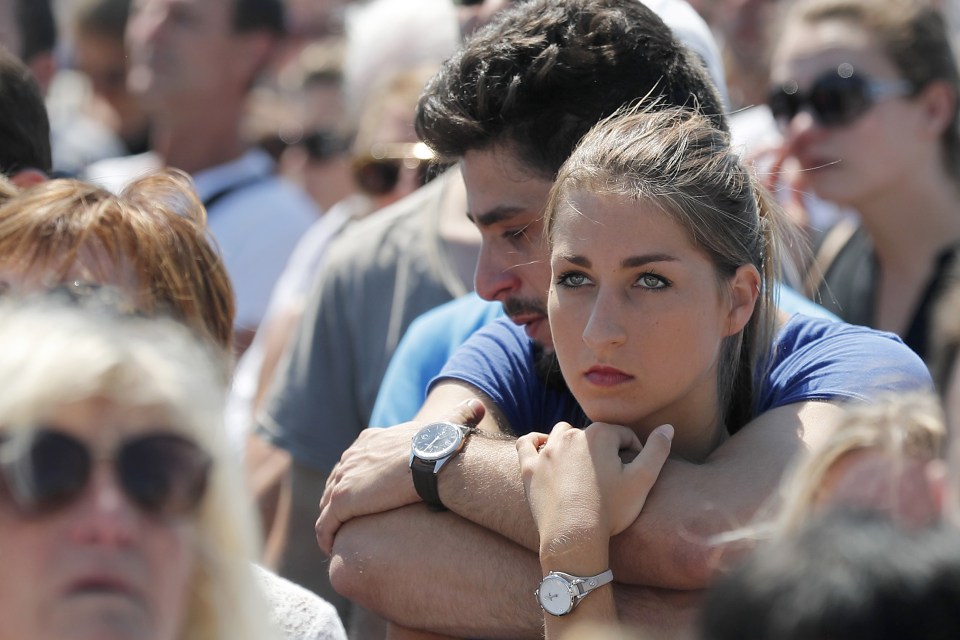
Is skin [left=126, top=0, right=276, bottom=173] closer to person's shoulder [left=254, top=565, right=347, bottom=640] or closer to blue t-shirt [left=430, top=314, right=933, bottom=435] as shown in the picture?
blue t-shirt [left=430, top=314, right=933, bottom=435]

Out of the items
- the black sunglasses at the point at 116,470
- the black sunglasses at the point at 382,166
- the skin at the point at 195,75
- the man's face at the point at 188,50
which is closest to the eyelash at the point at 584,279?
the black sunglasses at the point at 116,470

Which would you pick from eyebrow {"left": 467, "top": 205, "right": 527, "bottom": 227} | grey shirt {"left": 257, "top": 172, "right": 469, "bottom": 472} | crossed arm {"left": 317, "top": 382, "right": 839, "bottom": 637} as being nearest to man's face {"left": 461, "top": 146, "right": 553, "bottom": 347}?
eyebrow {"left": 467, "top": 205, "right": 527, "bottom": 227}

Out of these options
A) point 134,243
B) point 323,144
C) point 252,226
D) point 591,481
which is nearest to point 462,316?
point 134,243

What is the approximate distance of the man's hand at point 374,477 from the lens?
8.11 ft

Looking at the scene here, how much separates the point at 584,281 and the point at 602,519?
0.43m

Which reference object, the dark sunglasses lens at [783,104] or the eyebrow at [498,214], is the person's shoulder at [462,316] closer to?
the eyebrow at [498,214]

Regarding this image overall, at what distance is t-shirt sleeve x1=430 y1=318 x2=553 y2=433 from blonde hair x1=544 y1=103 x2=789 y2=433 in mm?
316

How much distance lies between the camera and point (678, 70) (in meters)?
2.81

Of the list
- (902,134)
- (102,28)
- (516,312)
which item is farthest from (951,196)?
(102,28)

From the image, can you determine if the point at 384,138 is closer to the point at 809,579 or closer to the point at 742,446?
the point at 742,446

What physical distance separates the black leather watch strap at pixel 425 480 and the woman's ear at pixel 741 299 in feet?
1.92

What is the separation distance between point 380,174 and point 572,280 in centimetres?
242

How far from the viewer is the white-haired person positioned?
60.1 inches

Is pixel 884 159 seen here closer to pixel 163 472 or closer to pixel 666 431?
pixel 666 431
